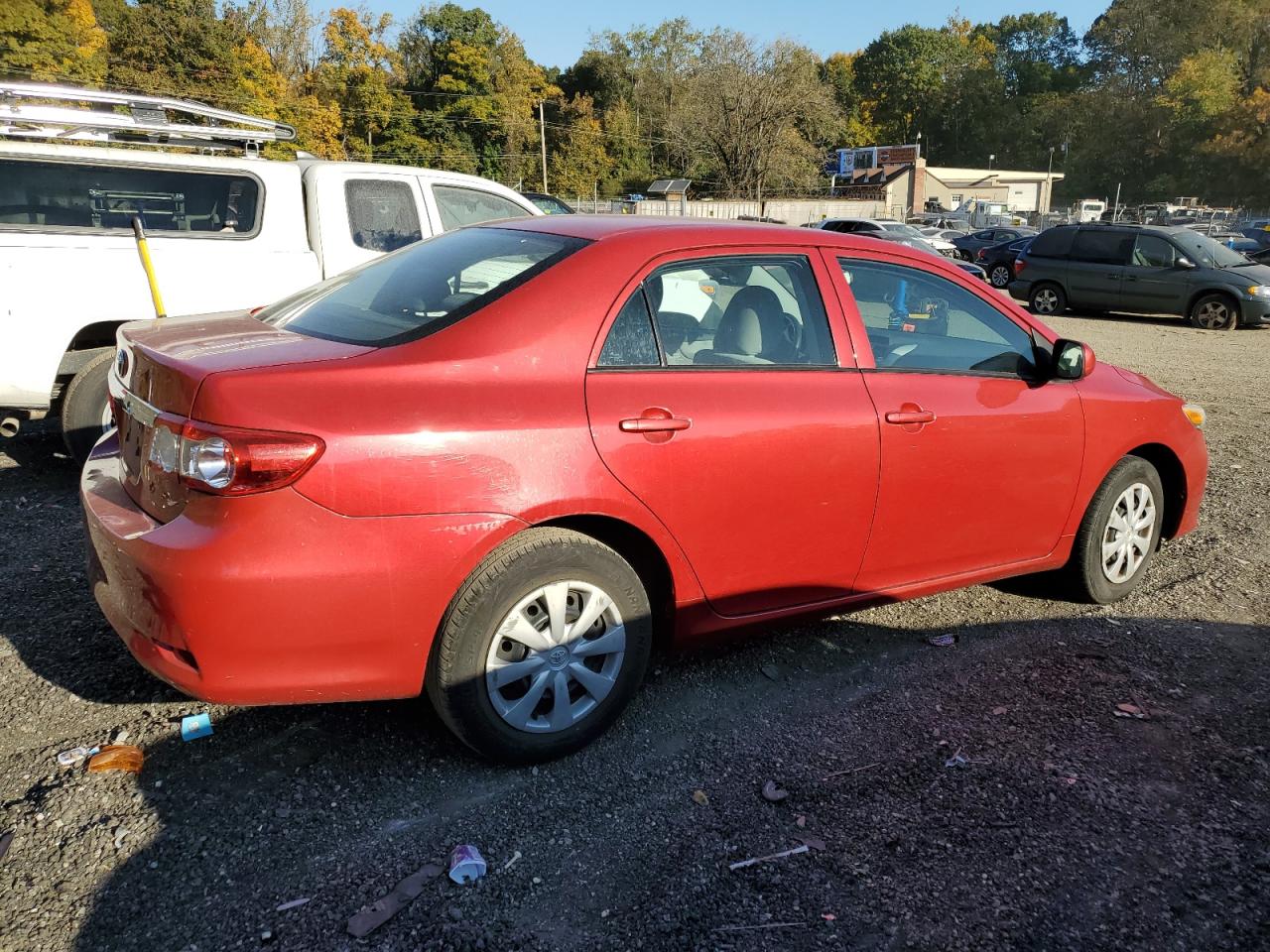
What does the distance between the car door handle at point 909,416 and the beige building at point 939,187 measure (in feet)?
226

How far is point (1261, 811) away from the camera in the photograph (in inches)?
119

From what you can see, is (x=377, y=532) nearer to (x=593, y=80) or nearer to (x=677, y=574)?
(x=677, y=574)

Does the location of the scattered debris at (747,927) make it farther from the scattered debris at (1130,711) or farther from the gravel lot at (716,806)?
the scattered debris at (1130,711)

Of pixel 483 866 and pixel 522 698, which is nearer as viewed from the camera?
pixel 483 866

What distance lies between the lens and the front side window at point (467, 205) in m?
7.51

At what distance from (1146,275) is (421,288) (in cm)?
1759

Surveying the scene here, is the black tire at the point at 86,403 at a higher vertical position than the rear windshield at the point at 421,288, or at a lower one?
lower

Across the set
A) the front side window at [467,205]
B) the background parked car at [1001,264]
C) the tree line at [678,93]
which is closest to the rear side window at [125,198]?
the front side window at [467,205]

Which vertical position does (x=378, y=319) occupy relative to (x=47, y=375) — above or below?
above

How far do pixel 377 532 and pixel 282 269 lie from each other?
15.0ft

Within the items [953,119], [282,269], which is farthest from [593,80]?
[282,269]

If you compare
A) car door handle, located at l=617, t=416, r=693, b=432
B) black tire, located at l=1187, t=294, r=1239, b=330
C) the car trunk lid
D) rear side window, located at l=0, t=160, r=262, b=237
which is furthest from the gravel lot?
black tire, located at l=1187, t=294, r=1239, b=330

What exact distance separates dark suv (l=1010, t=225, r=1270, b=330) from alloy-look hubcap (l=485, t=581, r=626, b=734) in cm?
1736

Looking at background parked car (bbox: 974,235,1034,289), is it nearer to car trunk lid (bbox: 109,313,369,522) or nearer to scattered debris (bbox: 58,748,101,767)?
car trunk lid (bbox: 109,313,369,522)
